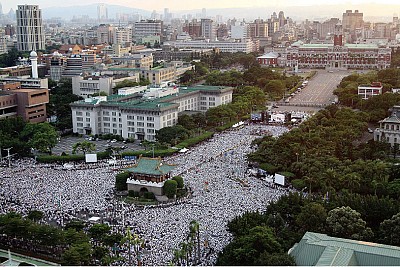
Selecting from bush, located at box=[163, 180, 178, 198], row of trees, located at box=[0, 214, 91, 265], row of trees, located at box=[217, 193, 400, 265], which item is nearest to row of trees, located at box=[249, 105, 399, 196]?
row of trees, located at box=[217, 193, 400, 265]

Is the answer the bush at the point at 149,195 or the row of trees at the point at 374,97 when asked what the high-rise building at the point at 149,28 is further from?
the bush at the point at 149,195

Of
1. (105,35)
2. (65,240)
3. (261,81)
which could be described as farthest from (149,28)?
(65,240)

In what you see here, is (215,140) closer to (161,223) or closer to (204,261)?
(161,223)

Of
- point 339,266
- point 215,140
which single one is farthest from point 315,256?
point 215,140

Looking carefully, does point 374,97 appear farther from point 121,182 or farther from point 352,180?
point 121,182

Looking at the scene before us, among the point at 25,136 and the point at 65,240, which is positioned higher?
the point at 25,136

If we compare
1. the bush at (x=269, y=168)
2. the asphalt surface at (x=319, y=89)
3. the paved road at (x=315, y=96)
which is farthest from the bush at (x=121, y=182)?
the asphalt surface at (x=319, y=89)

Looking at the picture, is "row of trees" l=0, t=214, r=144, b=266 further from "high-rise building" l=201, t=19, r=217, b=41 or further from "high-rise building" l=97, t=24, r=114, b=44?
"high-rise building" l=201, t=19, r=217, b=41
